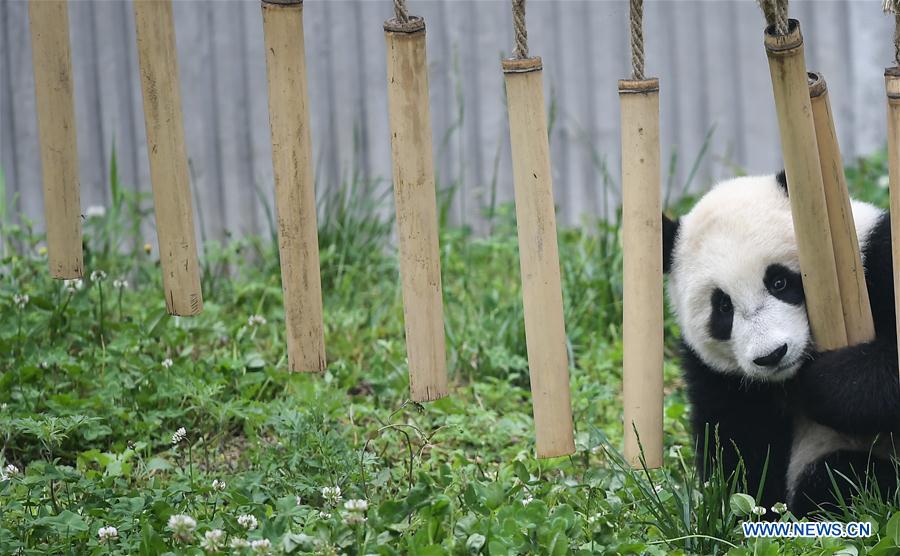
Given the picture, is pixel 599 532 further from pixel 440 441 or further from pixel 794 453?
pixel 440 441

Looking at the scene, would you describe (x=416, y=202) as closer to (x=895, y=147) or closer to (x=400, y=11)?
(x=400, y=11)

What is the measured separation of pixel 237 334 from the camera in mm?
4457

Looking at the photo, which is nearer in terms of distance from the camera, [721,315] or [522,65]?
[522,65]

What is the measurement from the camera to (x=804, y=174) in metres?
2.44

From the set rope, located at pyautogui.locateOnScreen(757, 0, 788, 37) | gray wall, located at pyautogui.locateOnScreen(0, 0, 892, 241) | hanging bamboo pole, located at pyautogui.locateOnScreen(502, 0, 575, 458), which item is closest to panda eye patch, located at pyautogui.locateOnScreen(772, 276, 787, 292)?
hanging bamboo pole, located at pyautogui.locateOnScreen(502, 0, 575, 458)

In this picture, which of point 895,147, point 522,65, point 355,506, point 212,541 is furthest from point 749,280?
point 212,541

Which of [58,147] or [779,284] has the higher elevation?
[58,147]

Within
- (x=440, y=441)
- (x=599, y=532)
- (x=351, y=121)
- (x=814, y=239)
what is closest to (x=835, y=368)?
(x=814, y=239)

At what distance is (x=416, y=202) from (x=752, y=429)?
137 centimetres

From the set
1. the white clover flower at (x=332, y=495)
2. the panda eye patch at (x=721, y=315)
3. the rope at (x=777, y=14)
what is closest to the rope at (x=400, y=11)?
the rope at (x=777, y=14)

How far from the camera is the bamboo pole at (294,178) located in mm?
2512

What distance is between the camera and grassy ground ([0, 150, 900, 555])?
2.51m

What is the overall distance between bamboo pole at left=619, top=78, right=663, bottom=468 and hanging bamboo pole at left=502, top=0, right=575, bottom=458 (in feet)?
0.57

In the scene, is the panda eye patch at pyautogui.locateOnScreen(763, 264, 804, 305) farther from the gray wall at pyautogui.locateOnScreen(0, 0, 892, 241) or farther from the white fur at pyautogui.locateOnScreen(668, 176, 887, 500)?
the gray wall at pyautogui.locateOnScreen(0, 0, 892, 241)
